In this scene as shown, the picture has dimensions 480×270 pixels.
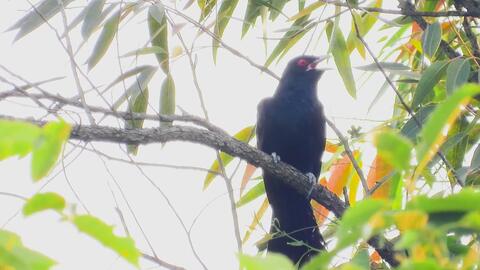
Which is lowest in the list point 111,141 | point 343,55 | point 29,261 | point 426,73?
point 29,261

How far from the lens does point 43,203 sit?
859 mm

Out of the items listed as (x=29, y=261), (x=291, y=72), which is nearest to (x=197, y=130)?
(x=29, y=261)

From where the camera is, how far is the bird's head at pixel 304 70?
460cm

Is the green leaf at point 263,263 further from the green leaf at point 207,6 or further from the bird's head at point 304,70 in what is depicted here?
the bird's head at point 304,70

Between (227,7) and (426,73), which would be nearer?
(426,73)

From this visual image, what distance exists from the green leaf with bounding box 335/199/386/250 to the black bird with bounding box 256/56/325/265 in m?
2.86

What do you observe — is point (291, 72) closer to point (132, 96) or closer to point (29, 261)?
point (132, 96)

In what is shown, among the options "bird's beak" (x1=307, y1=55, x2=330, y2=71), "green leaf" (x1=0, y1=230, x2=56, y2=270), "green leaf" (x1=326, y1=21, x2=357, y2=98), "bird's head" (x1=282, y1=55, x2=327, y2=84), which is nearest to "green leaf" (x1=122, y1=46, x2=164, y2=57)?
"green leaf" (x1=326, y1=21, x2=357, y2=98)

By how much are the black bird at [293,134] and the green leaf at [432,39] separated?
1.13 meters

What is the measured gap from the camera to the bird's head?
15.1ft

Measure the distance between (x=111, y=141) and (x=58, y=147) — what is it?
4.97 ft

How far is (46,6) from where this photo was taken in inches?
128

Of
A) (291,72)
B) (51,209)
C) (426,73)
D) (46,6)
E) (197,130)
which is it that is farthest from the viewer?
(291,72)

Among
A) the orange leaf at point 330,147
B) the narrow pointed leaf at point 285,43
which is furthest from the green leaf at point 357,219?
the orange leaf at point 330,147
